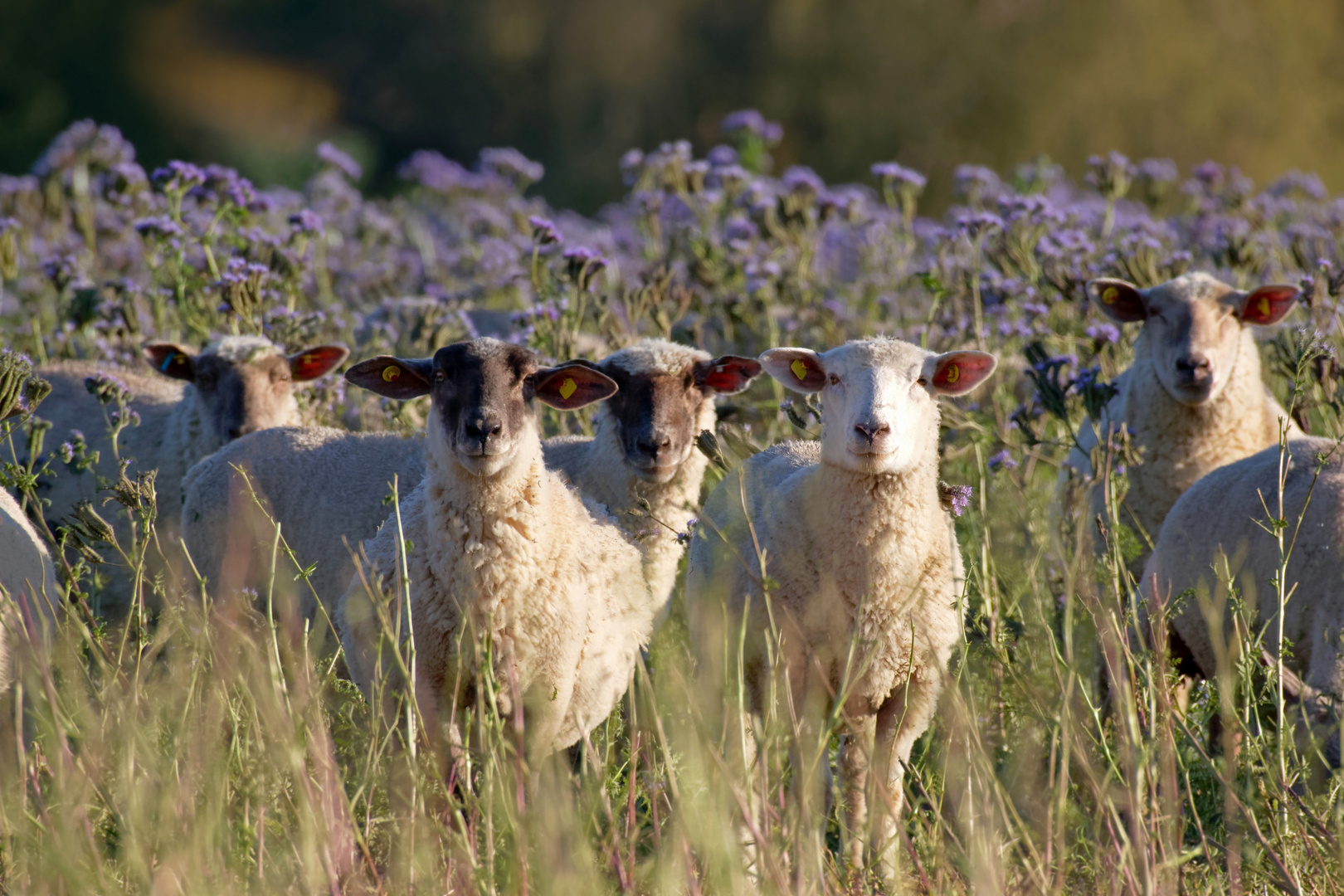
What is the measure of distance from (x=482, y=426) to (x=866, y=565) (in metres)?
1.22

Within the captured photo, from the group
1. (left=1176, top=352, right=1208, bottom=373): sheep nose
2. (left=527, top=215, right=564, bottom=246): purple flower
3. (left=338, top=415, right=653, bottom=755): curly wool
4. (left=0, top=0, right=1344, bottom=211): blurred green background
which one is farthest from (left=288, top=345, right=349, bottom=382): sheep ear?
(left=0, top=0, right=1344, bottom=211): blurred green background

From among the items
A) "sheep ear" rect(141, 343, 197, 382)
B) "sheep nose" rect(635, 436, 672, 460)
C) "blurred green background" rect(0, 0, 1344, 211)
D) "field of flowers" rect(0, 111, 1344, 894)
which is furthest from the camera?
"blurred green background" rect(0, 0, 1344, 211)

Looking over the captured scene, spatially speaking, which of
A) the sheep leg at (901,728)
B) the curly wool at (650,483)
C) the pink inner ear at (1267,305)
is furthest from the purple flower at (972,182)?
the sheep leg at (901,728)

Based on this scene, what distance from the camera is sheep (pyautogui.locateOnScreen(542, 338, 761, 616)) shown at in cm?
500

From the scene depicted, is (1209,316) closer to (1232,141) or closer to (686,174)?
(686,174)

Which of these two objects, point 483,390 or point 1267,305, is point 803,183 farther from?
point 483,390

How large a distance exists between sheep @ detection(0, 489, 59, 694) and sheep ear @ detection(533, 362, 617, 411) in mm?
1592

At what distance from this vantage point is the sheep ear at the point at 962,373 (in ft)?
13.6

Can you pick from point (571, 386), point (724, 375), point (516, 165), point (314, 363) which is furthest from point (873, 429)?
point (516, 165)

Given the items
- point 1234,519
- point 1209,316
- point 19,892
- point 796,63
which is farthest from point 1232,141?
point 19,892

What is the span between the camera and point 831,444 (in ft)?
13.3

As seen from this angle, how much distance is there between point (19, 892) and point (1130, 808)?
7.68 ft

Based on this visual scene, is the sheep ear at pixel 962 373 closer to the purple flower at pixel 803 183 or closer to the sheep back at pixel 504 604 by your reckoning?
the sheep back at pixel 504 604

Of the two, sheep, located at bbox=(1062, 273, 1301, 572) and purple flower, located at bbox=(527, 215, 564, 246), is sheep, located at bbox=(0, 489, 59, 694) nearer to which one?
purple flower, located at bbox=(527, 215, 564, 246)
